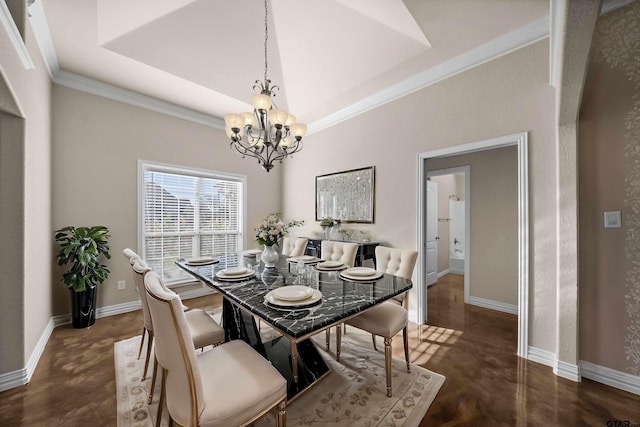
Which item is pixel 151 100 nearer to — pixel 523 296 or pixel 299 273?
pixel 299 273

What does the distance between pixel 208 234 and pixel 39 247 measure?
2012 mm

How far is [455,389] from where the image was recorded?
1.79 meters

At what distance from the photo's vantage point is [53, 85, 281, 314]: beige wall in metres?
2.96

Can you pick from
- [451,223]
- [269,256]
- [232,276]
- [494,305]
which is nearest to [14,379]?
[232,276]

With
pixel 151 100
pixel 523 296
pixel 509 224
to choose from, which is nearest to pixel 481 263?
pixel 509 224

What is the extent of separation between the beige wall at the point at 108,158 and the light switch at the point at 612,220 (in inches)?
190

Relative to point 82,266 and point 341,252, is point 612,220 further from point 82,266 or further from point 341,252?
point 82,266

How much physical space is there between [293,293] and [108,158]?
135 inches

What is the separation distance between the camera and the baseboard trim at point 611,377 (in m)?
1.77

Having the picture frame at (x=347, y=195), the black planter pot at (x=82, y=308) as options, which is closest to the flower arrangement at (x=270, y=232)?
the picture frame at (x=347, y=195)

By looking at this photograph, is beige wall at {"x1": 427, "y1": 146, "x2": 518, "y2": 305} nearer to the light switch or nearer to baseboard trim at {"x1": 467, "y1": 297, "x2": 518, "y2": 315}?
baseboard trim at {"x1": 467, "y1": 297, "x2": 518, "y2": 315}

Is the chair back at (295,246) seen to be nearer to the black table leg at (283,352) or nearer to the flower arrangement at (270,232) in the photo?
the flower arrangement at (270,232)

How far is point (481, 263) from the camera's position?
355 cm

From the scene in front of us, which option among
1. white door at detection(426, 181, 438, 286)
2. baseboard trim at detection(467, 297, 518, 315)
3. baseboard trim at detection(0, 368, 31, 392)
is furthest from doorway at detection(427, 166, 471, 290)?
baseboard trim at detection(0, 368, 31, 392)
